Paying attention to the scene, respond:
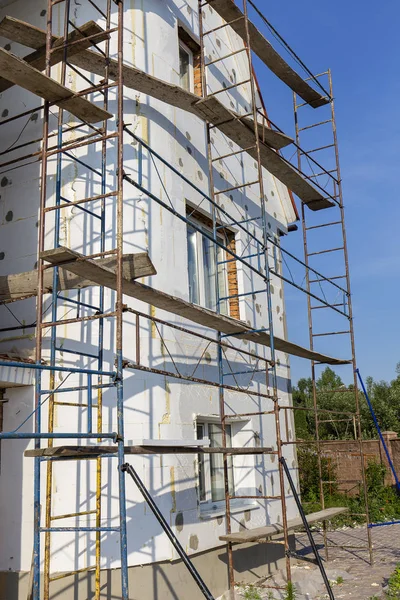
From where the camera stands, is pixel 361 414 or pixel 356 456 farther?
pixel 361 414

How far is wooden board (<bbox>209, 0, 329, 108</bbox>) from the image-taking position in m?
10.4

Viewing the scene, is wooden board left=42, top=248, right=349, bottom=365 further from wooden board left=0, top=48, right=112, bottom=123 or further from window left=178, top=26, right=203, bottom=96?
window left=178, top=26, right=203, bottom=96

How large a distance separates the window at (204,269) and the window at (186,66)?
243 cm

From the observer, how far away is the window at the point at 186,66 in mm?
10316

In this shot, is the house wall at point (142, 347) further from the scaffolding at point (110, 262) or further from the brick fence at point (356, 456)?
the brick fence at point (356, 456)

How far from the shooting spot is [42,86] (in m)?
5.95

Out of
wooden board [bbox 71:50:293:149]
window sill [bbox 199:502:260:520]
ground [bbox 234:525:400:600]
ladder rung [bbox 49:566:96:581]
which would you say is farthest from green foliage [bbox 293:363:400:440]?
ladder rung [bbox 49:566:96:581]

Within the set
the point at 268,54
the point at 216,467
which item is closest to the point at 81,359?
the point at 216,467

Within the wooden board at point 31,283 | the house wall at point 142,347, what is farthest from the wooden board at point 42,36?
the wooden board at point 31,283

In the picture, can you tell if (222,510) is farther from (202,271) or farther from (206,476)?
(202,271)

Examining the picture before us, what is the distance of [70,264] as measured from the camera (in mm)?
5305

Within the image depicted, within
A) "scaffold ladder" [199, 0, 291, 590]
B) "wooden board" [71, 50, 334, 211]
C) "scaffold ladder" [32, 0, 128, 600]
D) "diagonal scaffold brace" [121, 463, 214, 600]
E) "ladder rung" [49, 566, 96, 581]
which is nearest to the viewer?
"diagonal scaffold brace" [121, 463, 214, 600]

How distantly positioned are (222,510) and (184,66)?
23.8 ft

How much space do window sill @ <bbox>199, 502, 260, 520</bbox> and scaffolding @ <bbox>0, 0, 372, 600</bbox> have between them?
21cm
